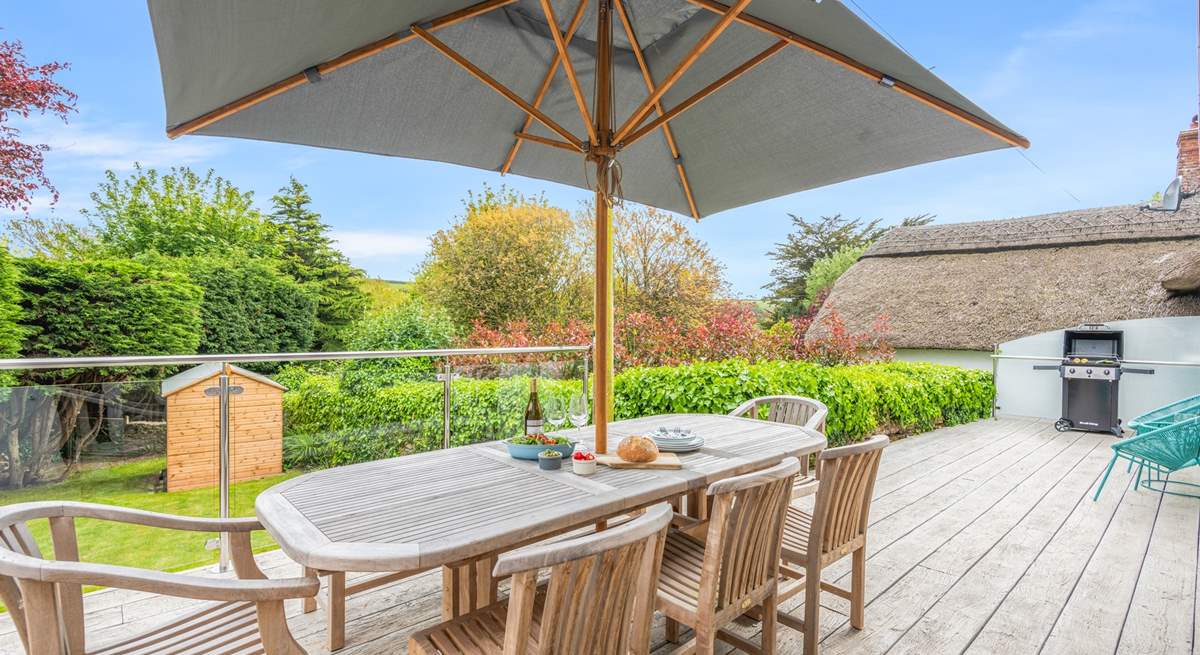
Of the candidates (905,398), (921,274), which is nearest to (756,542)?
(905,398)

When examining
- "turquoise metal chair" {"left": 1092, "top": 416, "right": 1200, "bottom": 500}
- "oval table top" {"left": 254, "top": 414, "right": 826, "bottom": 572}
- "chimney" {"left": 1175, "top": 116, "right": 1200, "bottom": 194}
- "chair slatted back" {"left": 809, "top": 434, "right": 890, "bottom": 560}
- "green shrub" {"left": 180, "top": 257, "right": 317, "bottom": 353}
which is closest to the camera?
"oval table top" {"left": 254, "top": 414, "right": 826, "bottom": 572}

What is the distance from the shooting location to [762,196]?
3.35 metres

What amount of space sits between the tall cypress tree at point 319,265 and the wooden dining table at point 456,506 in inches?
447

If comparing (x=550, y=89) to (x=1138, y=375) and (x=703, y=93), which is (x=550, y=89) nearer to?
(x=703, y=93)

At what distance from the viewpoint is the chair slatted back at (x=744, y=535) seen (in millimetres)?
1673

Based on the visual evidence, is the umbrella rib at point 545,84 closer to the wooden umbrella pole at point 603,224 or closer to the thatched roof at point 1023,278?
the wooden umbrella pole at point 603,224

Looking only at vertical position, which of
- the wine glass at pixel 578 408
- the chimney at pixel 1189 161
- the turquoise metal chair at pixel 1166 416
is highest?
the chimney at pixel 1189 161

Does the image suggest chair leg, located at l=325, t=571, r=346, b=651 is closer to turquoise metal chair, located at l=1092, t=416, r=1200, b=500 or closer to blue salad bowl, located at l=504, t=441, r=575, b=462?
Result: blue salad bowl, located at l=504, t=441, r=575, b=462

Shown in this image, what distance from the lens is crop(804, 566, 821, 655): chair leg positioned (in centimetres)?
212

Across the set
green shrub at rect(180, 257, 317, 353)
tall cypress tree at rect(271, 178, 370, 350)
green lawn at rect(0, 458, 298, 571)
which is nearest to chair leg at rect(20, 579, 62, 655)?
green lawn at rect(0, 458, 298, 571)

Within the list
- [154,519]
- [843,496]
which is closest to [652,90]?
[843,496]

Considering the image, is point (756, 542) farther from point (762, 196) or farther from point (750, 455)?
point (762, 196)

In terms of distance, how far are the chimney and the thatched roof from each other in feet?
0.93

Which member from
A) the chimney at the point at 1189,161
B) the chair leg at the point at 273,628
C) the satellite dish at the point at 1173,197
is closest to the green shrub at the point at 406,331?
the chair leg at the point at 273,628
